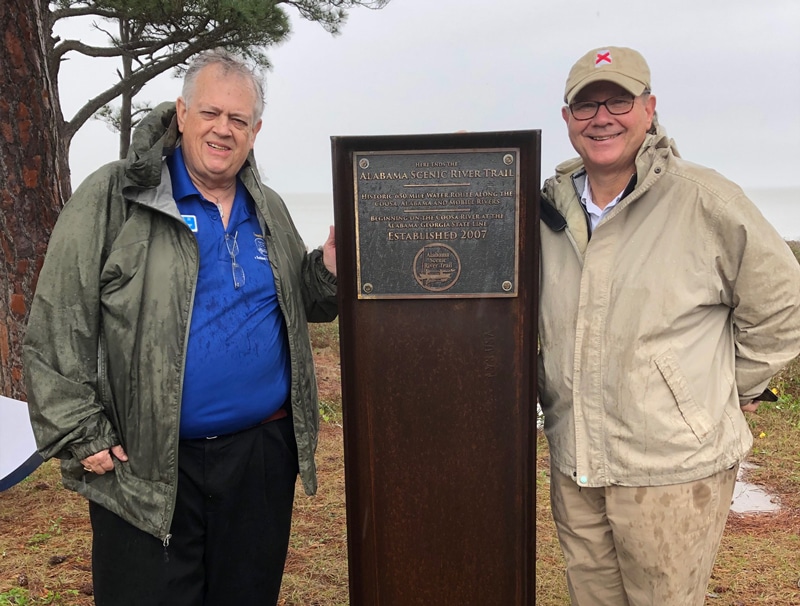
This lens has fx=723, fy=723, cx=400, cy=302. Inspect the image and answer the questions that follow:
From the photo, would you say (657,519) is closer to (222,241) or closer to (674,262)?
(674,262)

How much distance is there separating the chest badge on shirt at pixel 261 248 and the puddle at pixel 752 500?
369 centimetres

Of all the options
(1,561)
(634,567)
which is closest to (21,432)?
(1,561)

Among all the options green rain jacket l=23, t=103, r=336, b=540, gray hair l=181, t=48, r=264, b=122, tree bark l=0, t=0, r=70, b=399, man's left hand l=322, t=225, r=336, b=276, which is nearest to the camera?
green rain jacket l=23, t=103, r=336, b=540

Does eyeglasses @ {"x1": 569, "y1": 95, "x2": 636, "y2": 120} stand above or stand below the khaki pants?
above

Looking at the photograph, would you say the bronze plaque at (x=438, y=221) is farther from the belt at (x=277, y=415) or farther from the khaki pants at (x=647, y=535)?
the khaki pants at (x=647, y=535)

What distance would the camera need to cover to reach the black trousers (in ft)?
7.59

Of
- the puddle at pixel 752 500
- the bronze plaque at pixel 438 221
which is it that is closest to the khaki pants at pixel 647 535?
the bronze plaque at pixel 438 221

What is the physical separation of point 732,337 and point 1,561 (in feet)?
12.2

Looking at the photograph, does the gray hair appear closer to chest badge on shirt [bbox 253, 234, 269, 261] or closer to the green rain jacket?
the green rain jacket

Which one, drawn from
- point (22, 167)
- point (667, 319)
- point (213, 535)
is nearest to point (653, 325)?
point (667, 319)

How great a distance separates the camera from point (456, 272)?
2.49 m

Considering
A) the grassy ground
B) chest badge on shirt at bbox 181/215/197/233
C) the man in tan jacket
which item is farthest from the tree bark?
the man in tan jacket

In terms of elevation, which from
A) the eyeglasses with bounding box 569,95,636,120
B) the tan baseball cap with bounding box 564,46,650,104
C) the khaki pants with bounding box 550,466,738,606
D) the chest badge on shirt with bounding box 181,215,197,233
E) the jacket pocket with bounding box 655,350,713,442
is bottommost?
the khaki pants with bounding box 550,466,738,606

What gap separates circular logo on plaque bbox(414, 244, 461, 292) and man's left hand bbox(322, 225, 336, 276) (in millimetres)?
298
